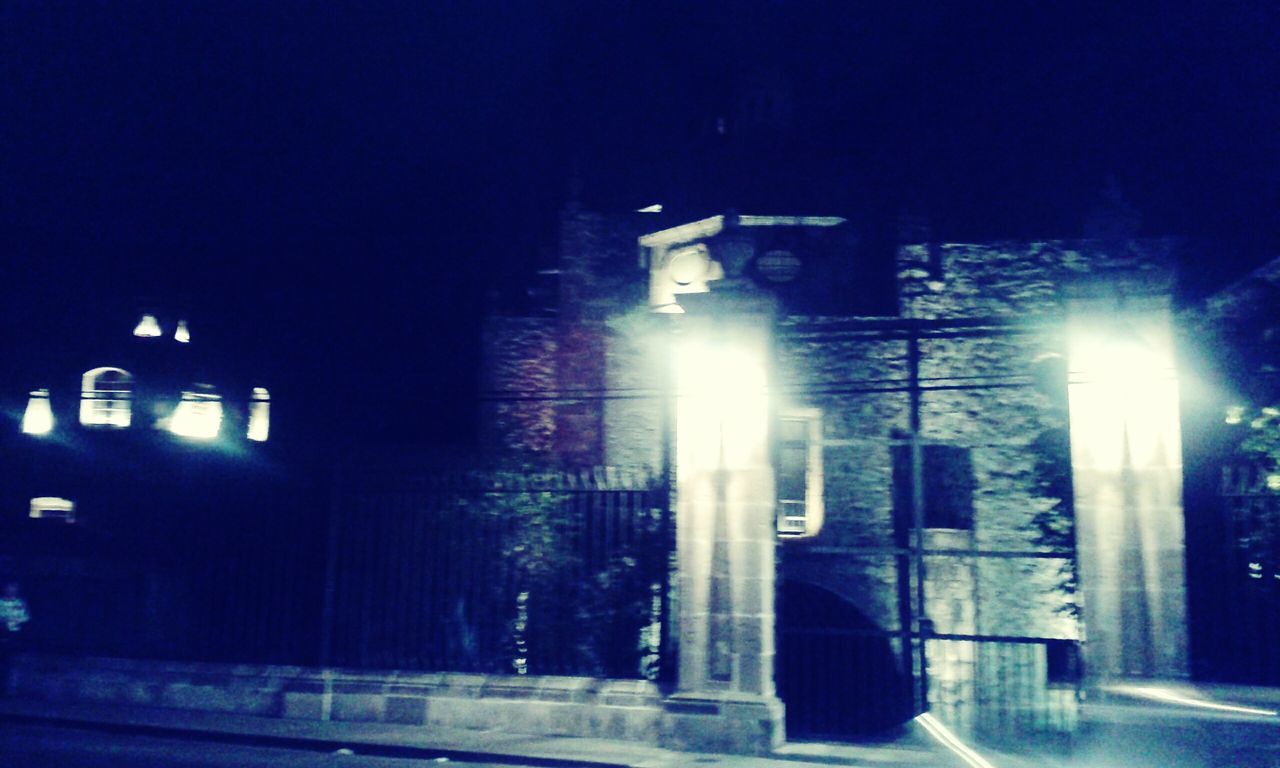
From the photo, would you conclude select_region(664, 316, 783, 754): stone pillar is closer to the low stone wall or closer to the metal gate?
the low stone wall

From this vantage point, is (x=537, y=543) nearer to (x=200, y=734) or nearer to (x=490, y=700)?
(x=490, y=700)

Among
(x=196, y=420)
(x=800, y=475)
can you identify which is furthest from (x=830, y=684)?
(x=196, y=420)

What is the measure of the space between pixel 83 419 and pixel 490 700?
18667mm

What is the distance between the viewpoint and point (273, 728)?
996 cm

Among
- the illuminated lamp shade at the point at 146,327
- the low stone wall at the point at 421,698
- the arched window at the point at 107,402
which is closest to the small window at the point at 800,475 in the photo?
the low stone wall at the point at 421,698

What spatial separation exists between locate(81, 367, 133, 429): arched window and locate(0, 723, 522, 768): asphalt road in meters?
15.3

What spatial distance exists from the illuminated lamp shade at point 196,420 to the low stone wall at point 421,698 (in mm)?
11746

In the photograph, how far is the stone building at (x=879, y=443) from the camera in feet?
30.5

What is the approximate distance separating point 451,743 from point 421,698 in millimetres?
1043

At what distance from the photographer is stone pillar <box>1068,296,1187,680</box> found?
10.2 m

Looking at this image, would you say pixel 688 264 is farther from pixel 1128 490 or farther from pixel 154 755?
pixel 154 755

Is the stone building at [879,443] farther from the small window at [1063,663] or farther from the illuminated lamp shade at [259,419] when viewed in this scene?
the illuminated lamp shade at [259,419]

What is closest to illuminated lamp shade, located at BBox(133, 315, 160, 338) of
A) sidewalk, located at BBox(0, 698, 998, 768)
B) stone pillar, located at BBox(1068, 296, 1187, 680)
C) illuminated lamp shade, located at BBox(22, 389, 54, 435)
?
illuminated lamp shade, located at BBox(22, 389, 54, 435)

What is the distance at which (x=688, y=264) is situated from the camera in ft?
44.7
